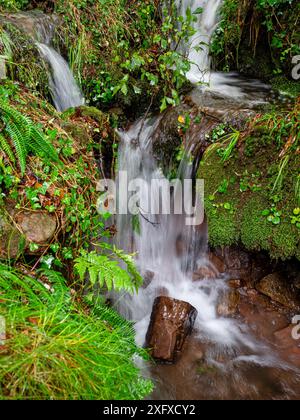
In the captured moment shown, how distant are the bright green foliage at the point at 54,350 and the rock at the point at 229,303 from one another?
1765 mm

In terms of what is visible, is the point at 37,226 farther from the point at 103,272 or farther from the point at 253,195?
the point at 253,195

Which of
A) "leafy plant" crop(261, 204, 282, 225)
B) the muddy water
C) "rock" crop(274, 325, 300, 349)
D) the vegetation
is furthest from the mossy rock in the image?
the vegetation

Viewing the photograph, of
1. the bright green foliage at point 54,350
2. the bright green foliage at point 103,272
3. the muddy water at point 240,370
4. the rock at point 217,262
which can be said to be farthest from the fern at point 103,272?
the rock at point 217,262

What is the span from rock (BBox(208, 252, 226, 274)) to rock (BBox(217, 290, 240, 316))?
0.32 metres

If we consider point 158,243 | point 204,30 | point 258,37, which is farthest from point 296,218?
point 204,30

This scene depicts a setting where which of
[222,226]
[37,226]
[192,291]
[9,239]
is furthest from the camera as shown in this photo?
[192,291]

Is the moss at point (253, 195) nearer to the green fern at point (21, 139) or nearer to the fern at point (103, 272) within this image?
the fern at point (103, 272)

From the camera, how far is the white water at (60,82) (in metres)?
4.45

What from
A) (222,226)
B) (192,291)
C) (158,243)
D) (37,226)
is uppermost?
(37,226)

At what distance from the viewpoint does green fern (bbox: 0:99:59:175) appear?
2705 millimetres

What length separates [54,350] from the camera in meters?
1.86

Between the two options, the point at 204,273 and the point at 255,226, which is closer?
the point at 255,226

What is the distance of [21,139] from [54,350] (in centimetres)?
181

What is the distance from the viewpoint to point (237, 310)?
396 centimetres
